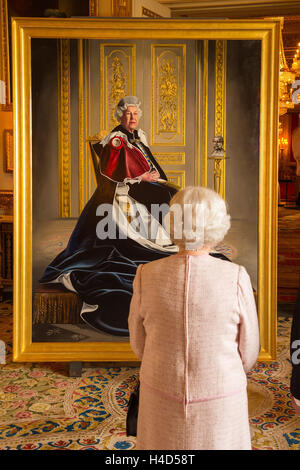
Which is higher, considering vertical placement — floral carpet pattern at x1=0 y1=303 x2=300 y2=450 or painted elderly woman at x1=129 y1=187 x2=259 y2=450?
painted elderly woman at x1=129 y1=187 x2=259 y2=450

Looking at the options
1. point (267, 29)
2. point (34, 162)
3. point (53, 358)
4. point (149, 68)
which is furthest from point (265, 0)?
point (53, 358)

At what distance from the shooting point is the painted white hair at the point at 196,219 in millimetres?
1776

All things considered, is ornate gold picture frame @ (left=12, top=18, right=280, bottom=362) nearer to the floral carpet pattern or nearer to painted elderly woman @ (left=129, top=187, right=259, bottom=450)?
the floral carpet pattern

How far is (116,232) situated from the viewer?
3.91 metres

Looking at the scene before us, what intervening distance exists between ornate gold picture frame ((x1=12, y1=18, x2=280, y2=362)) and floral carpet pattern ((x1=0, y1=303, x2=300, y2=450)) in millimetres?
219

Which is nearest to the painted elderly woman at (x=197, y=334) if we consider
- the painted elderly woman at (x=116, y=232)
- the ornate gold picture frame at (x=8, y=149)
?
the painted elderly woman at (x=116, y=232)

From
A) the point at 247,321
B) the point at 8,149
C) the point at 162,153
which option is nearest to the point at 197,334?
the point at 247,321

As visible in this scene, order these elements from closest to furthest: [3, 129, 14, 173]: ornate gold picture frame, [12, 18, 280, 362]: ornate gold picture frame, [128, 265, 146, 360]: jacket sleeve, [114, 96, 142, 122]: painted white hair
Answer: [128, 265, 146, 360]: jacket sleeve
[12, 18, 280, 362]: ornate gold picture frame
[114, 96, 142, 122]: painted white hair
[3, 129, 14, 173]: ornate gold picture frame

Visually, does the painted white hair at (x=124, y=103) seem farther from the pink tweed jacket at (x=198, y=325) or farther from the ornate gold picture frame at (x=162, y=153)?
the pink tweed jacket at (x=198, y=325)

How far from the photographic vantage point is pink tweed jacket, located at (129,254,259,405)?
1761mm

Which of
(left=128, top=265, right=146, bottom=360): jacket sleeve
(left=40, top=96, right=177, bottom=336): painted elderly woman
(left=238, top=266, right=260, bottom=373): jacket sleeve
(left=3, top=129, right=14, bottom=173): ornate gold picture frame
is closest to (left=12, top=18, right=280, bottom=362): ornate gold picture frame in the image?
(left=40, top=96, right=177, bottom=336): painted elderly woman

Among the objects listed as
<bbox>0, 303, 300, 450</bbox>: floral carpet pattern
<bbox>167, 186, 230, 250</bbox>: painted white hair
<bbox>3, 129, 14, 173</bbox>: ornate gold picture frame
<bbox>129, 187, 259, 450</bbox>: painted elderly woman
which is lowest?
<bbox>0, 303, 300, 450</bbox>: floral carpet pattern
